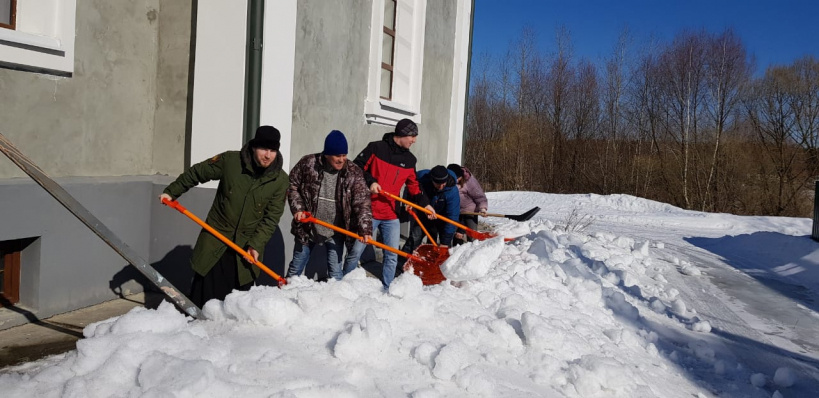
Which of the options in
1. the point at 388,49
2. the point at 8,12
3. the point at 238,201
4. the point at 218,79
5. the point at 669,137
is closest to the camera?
the point at 238,201

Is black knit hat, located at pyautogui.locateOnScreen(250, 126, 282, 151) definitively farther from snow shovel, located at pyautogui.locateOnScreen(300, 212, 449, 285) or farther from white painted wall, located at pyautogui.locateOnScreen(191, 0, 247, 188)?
white painted wall, located at pyautogui.locateOnScreen(191, 0, 247, 188)

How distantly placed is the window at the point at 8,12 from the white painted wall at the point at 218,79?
4.97 ft

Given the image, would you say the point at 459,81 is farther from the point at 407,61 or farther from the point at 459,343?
the point at 459,343

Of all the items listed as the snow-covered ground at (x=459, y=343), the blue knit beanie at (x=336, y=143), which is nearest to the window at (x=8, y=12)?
the blue knit beanie at (x=336, y=143)

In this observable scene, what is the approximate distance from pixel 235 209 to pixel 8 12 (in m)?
2.39

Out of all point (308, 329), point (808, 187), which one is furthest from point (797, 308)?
point (808, 187)

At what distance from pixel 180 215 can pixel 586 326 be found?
3715 millimetres

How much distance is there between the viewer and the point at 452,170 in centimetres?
805

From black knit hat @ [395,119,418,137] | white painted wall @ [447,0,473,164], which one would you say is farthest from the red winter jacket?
white painted wall @ [447,0,473,164]

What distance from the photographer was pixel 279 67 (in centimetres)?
617

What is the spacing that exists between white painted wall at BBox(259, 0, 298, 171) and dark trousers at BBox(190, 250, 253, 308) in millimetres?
1737

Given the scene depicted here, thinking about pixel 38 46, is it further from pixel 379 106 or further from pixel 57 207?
pixel 379 106

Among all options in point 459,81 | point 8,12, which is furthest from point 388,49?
point 8,12

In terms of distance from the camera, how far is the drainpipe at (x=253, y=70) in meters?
5.84
